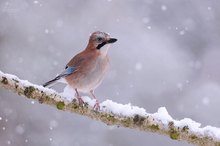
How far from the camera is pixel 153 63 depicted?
15.1m

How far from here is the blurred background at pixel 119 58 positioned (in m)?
12.9

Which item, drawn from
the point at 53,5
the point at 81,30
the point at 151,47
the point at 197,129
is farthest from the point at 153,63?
the point at 197,129

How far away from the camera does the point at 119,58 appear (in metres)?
14.7

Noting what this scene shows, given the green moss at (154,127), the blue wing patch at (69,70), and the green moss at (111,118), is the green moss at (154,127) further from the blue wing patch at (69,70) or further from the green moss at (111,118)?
A: the blue wing patch at (69,70)

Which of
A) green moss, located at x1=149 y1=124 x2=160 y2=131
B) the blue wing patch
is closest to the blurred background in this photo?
the blue wing patch

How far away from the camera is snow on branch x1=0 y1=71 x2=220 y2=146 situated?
4.41 m

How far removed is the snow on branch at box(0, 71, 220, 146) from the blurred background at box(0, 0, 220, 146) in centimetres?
708

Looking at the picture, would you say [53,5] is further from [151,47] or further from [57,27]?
[151,47]

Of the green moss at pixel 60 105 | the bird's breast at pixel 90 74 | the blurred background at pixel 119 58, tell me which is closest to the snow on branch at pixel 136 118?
the green moss at pixel 60 105

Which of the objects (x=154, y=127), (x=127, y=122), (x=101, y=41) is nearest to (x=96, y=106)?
(x=127, y=122)

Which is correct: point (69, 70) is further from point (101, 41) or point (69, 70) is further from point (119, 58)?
point (119, 58)

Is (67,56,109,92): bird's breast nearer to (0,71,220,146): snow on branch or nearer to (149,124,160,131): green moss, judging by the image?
(0,71,220,146): snow on branch

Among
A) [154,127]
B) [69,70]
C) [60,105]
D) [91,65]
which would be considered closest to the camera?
[154,127]

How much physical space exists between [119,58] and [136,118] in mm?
10246
